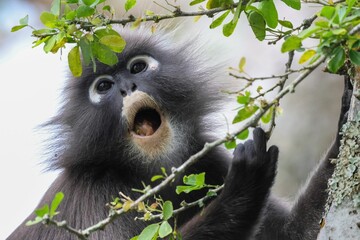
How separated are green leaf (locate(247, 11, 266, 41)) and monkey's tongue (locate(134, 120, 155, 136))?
177 cm

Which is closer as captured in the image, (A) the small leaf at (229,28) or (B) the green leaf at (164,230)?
(B) the green leaf at (164,230)

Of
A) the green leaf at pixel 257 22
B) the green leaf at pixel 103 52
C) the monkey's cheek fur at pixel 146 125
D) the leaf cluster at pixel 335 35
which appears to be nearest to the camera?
the leaf cluster at pixel 335 35

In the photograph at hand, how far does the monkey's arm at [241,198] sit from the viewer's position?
447cm

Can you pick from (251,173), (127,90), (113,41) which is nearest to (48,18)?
(113,41)

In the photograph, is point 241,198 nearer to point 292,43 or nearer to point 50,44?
point 50,44

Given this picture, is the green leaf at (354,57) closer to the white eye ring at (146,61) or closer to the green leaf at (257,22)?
the green leaf at (257,22)

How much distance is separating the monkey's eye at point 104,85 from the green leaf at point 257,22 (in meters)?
2.00

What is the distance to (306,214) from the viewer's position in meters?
5.19

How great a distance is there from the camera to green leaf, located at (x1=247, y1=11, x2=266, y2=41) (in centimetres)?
353

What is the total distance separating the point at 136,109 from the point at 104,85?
0.44 meters

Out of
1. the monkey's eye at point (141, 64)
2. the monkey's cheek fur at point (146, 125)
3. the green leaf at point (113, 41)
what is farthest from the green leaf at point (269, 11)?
the monkey's eye at point (141, 64)

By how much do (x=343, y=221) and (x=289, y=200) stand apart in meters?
3.03

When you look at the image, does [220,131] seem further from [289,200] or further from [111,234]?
[111,234]

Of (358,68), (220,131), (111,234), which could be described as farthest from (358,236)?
(220,131)
